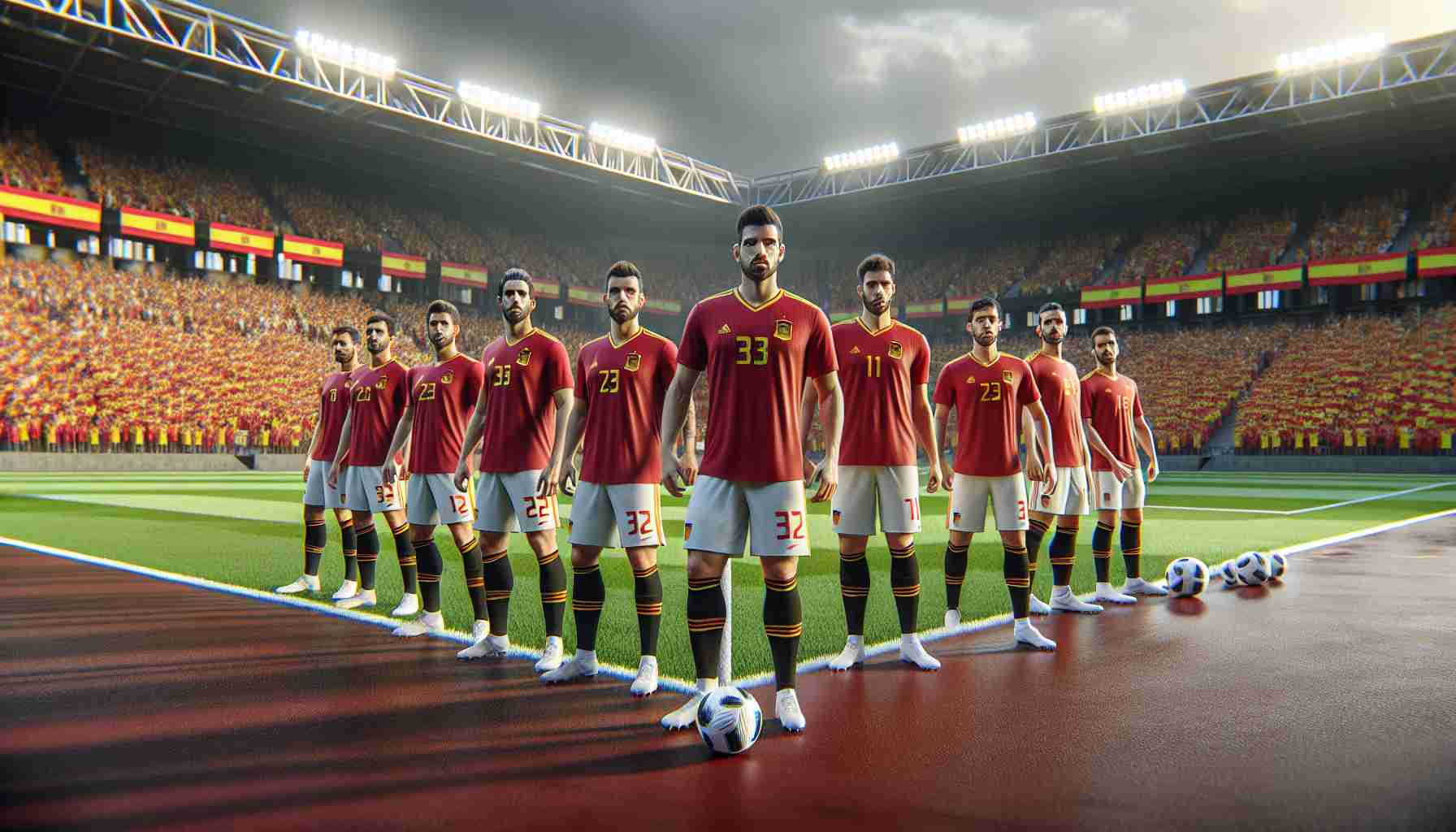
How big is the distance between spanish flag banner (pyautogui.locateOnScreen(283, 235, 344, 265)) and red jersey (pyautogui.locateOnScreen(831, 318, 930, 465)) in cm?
4002

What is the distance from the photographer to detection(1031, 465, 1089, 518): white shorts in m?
7.43

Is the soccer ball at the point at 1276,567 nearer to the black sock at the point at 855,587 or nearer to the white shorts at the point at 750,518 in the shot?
the black sock at the point at 855,587

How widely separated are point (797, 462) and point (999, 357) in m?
3.06

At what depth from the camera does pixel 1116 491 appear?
8.29 meters

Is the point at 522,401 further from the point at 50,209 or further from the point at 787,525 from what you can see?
the point at 50,209

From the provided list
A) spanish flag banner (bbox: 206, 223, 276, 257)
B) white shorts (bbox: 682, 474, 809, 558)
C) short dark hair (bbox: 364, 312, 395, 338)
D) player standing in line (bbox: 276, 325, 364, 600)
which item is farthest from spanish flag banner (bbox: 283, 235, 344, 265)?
white shorts (bbox: 682, 474, 809, 558)

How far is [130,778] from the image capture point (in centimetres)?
367

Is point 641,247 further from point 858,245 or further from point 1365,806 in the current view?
point 1365,806

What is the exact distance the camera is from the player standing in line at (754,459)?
14.0ft

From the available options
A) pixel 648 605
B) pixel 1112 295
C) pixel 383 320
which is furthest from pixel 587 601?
pixel 1112 295

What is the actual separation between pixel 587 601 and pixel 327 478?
393 cm

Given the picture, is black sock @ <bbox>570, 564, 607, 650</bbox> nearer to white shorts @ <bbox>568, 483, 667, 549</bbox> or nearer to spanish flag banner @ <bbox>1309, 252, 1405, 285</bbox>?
white shorts @ <bbox>568, 483, 667, 549</bbox>

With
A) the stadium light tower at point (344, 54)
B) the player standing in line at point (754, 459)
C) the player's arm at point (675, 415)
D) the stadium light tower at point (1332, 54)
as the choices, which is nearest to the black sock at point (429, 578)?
the player's arm at point (675, 415)

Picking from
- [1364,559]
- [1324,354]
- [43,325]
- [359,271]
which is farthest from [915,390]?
[359,271]
